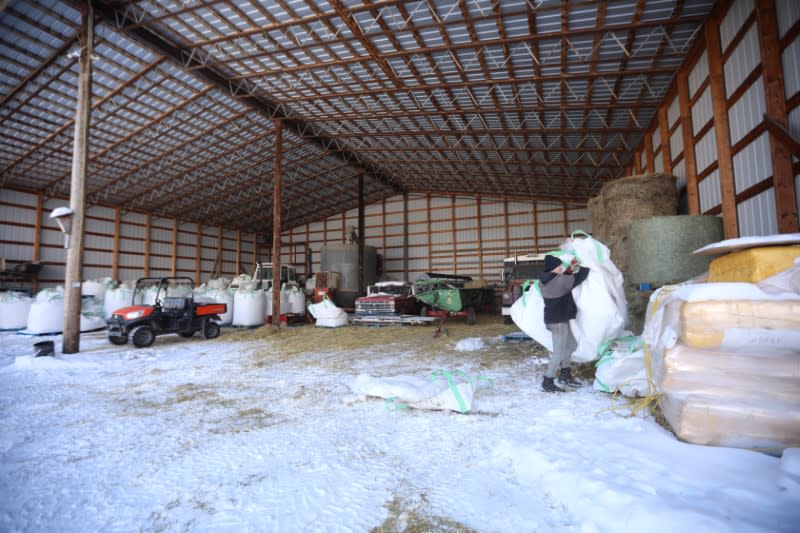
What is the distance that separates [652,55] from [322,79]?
29.2 ft

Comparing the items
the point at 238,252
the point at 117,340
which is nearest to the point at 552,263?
the point at 117,340

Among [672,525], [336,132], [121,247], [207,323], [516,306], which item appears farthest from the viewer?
[121,247]

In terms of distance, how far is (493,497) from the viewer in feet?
6.75

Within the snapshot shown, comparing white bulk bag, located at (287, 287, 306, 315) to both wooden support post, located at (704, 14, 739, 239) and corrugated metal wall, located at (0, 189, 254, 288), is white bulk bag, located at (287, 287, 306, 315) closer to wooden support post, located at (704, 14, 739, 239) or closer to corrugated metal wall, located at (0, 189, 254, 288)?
corrugated metal wall, located at (0, 189, 254, 288)

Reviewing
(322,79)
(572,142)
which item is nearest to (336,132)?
(322,79)

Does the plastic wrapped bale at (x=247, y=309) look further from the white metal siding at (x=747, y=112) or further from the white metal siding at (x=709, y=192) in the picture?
the white metal siding at (x=747, y=112)

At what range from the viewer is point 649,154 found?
38.9 feet

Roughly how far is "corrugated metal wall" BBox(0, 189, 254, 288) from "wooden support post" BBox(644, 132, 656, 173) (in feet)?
72.6

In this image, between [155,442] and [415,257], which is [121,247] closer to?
[415,257]

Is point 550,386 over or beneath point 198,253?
beneath

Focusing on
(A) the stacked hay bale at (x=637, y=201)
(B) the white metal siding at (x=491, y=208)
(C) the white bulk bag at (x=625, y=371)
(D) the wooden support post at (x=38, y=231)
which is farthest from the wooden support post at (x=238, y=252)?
(C) the white bulk bag at (x=625, y=371)

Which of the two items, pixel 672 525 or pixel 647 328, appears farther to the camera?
pixel 647 328

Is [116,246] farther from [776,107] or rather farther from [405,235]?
[776,107]

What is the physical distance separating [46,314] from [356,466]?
1118 centimetres
